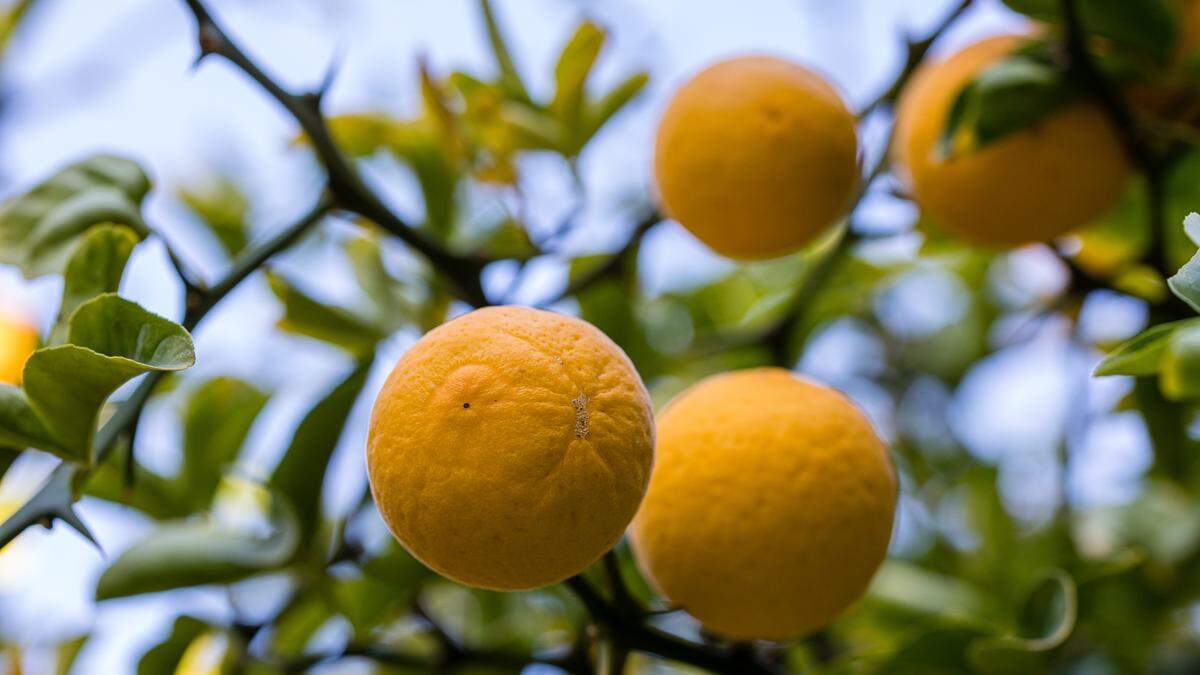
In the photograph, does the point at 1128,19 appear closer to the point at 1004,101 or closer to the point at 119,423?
the point at 1004,101

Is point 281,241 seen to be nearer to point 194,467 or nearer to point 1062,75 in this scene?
point 194,467

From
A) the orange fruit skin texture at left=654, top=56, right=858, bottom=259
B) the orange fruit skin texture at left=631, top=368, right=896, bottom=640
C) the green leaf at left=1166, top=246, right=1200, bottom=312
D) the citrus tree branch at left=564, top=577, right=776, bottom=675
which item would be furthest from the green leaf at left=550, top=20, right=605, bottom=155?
the green leaf at left=1166, top=246, right=1200, bottom=312

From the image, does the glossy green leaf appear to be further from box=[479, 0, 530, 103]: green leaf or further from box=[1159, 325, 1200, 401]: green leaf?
box=[1159, 325, 1200, 401]: green leaf

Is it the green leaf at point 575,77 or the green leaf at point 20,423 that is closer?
the green leaf at point 20,423

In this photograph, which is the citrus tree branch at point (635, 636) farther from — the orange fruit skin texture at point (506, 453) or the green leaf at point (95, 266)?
the green leaf at point (95, 266)

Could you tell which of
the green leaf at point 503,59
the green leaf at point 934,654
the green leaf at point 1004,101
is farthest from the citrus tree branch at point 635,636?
the green leaf at point 503,59
